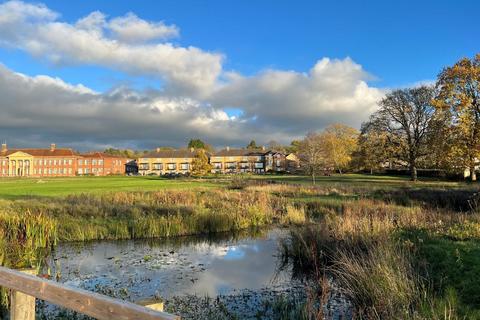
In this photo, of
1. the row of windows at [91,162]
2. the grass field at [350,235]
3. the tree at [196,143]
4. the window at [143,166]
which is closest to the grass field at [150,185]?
the grass field at [350,235]

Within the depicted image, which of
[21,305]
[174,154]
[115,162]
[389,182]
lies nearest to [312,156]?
[389,182]

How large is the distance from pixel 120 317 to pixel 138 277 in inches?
387

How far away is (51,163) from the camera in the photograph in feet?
442

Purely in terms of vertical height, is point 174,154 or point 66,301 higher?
point 174,154

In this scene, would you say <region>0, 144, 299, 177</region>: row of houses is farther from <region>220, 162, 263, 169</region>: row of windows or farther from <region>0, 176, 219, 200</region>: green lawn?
<region>0, 176, 219, 200</region>: green lawn

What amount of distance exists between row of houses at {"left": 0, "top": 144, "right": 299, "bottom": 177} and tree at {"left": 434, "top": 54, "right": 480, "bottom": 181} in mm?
82605

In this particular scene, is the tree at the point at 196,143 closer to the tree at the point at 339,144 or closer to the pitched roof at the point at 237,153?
the pitched roof at the point at 237,153

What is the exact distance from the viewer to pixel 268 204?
26.5 m

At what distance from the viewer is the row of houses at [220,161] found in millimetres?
137000

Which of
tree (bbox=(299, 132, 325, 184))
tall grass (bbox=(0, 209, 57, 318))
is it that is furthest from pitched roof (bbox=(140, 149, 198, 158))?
tall grass (bbox=(0, 209, 57, 318))

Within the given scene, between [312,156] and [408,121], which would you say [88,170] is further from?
[408,121]

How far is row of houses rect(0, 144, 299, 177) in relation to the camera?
130500mm

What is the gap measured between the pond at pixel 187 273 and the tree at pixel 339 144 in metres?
57.6

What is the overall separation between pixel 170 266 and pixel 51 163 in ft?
439
